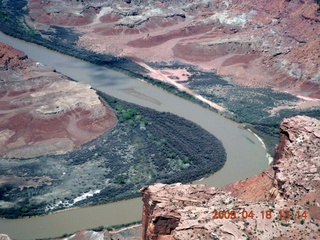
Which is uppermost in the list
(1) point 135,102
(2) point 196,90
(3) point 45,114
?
(2) point 196,90

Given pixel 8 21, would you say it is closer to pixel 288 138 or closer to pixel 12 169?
pixel 12 169

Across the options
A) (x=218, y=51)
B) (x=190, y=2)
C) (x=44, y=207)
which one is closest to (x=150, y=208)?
(x=44, y=207)

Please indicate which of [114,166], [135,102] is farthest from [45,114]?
[135,102]

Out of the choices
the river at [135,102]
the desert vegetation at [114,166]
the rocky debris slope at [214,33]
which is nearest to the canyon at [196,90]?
the rocky debris slope at [214,33]

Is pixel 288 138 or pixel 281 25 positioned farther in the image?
pixel 281 25
